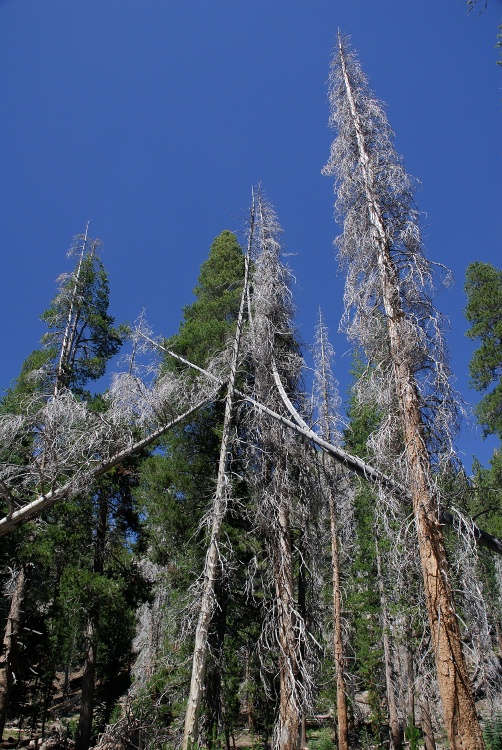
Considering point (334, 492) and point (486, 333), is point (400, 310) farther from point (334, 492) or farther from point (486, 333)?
point (486, 333)

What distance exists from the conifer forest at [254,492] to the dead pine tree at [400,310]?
0.03 m

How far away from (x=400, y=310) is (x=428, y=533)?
3071mm

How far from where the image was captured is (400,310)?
260 inches

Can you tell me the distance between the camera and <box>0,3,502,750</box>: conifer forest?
19.1 ft

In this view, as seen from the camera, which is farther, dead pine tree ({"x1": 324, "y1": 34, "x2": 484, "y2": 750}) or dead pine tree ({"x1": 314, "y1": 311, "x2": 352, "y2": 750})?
dead pine tree ({"x1": 314, "y1": 311, "x2": 352, "y2": 750})

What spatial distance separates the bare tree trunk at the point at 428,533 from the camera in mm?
4570

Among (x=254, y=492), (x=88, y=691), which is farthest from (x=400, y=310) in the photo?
(x=88, y=691)

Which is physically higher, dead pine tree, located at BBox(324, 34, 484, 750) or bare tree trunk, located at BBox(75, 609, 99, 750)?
dead pine tree, located at BBox(324, 34, 484, 750)

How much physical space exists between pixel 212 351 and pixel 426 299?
6006mm

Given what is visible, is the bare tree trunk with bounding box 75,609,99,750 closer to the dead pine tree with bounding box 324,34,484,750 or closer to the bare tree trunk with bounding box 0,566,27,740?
the bare tree trunk with bounding box 0,566,27,740

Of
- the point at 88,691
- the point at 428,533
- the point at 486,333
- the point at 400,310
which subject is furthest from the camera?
the point at 486,333

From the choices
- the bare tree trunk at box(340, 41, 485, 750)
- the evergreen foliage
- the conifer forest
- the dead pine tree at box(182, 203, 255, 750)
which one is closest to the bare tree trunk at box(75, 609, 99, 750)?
the conifer forest

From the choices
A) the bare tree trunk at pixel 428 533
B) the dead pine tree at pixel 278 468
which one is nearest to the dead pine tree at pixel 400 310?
the bare tree trunk at pixel 428 533

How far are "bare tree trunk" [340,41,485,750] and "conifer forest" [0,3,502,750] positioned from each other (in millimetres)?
21
